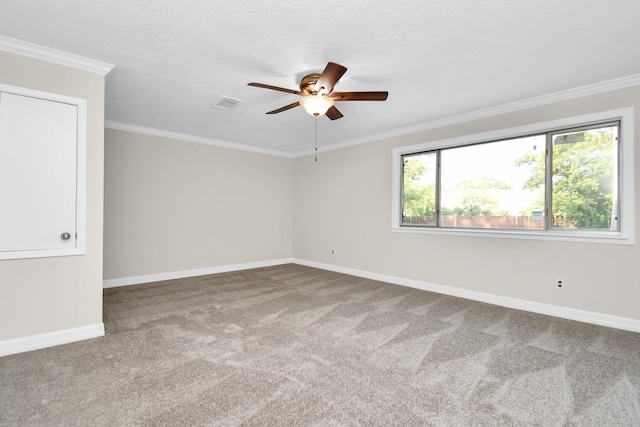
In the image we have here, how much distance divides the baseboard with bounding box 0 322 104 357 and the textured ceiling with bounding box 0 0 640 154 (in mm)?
2542

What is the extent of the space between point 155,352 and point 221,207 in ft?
11.8

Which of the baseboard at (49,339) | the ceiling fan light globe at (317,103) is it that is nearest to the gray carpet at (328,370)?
the baseboard at (49,339)

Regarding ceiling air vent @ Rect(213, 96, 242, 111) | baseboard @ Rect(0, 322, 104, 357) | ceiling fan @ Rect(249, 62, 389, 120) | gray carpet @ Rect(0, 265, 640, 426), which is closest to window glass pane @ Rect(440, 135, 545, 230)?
gray carpet @ Rect(0, 265, 640, 426)

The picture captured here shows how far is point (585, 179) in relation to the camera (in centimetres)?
341

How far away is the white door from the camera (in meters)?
2.49

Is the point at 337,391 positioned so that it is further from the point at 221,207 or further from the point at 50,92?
the point at 221,207

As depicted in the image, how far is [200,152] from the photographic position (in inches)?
218

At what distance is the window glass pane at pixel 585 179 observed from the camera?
3.26 metres

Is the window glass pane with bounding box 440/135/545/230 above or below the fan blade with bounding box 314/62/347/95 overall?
below

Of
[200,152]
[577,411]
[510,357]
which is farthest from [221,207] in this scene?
→ [577,411]

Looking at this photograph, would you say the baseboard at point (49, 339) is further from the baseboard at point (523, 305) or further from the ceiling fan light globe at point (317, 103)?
the baseboard at point (523, 305)

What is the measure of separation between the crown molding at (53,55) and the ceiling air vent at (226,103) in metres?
1.16

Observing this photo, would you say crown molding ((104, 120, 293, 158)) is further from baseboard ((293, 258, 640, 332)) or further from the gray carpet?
baseboard ((293, 258, 640, 332))

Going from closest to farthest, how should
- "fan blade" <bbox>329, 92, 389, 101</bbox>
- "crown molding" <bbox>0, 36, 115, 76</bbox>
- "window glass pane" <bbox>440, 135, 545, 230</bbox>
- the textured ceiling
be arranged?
the textured ceiling, "crown molding" <bbox>0, 36, 115, 76</bbox>, "fan blade" <bbox>329, 92, 389, 101</bbox>, "window glass pane" <bbox>440, 135, 545, 230</bbox>
